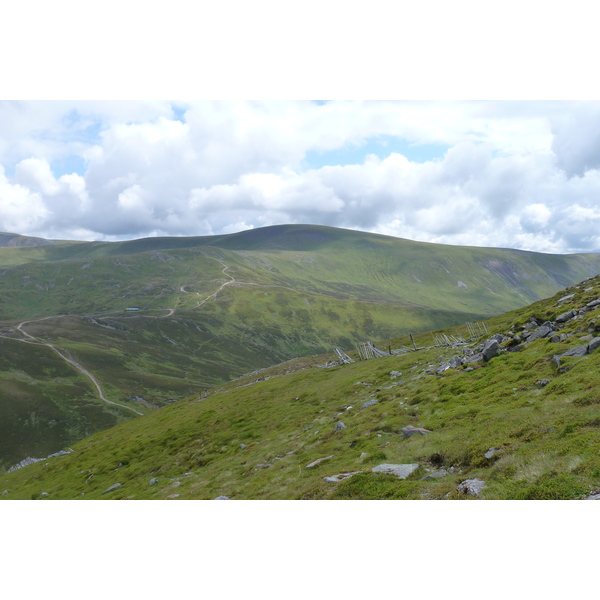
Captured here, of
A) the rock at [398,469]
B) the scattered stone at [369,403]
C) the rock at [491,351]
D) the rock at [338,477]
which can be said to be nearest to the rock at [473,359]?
the rock at [491,351]

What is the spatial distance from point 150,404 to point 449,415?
624 feet

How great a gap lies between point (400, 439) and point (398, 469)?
265 inches

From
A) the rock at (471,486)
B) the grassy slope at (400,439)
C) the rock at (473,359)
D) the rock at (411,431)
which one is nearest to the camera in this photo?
the rock at (471,486)

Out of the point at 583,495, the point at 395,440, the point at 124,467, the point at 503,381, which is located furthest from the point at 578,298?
the point at 124,467

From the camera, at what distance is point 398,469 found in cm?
1883

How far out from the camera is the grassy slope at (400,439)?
15.4m

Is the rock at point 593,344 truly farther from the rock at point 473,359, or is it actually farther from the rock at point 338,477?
the rock at point 338,477

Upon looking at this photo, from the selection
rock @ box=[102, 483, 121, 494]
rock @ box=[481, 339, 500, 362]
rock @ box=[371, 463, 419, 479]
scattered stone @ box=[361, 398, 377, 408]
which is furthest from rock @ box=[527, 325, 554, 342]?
rock @ box=[102, 483, 121, 494]

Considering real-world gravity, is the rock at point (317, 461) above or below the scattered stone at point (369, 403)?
above

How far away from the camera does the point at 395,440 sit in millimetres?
25344

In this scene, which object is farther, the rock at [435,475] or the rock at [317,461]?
the rock at [317,461]

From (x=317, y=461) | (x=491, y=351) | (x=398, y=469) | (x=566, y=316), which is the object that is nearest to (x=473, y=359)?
(x=491, y=351)

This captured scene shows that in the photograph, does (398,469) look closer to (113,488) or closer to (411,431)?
(411,431)

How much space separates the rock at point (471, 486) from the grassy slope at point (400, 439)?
31 centimetres
